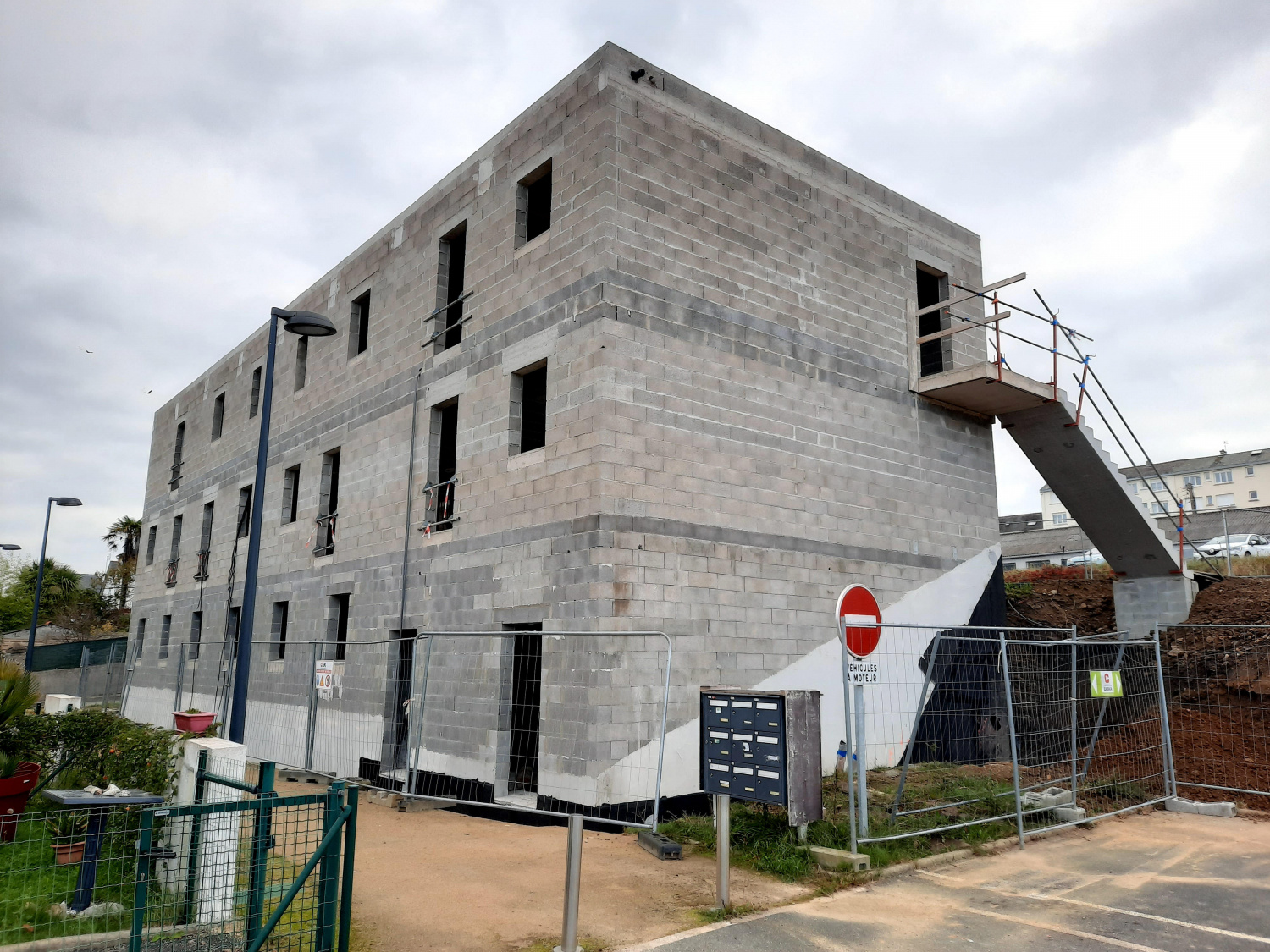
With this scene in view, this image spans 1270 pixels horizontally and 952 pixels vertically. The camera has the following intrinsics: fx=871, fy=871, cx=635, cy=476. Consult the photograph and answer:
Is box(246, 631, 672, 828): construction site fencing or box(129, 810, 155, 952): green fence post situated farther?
box(246, 631, 672, 828): construction site fencing

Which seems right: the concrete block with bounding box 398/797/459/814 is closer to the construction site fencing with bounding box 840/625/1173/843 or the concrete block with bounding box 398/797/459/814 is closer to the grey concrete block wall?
the grey concrete block wall

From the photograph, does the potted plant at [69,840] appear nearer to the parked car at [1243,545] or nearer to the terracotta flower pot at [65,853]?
the terracotta flower pot at [65,853]

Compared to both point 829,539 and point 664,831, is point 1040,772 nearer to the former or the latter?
point 829,539

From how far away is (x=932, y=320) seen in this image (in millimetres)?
16750

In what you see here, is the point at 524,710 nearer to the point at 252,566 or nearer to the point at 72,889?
the point at 252,566

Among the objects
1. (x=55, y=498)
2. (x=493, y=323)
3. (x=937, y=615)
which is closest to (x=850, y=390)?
(x=937, y=615)

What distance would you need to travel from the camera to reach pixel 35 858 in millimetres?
7906

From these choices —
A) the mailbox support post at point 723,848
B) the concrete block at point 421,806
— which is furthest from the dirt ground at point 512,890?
the concrete block at point 421,806

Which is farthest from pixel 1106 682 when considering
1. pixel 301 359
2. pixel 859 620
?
pixel 301 359

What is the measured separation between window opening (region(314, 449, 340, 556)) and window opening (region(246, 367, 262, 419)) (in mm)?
5555

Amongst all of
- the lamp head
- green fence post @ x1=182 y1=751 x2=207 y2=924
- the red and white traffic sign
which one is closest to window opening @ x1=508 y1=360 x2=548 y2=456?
the lamp head

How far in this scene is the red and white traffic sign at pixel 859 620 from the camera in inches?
300

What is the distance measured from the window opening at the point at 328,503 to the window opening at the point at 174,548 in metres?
9.83

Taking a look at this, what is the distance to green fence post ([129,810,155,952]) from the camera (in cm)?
445
